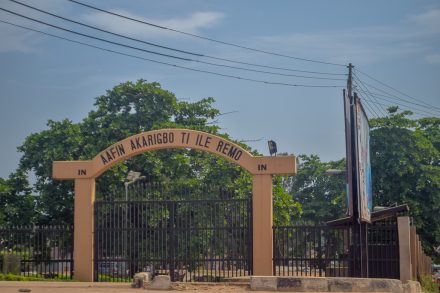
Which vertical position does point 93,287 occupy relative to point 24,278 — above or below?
below

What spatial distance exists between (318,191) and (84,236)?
1044 inches

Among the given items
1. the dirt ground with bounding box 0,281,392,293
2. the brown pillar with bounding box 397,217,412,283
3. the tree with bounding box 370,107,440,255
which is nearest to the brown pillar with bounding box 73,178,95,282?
the dirt ground with bounding box 0,281,392,293

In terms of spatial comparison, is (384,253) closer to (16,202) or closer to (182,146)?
(182,146)

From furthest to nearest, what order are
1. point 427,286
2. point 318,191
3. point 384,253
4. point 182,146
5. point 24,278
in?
1. point 318,191
2. point 427,286
3. point 182,146
4. point 24,278
5. point 384,253

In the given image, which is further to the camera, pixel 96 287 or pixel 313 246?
pixel 313 246

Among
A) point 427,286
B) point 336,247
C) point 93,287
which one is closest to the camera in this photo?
point 93,287

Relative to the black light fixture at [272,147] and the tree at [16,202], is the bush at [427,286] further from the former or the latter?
the tree at [16,202]

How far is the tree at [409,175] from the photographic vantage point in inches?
1479

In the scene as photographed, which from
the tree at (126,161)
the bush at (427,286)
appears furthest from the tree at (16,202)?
the bush at (427,286)

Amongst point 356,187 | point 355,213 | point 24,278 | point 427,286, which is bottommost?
point 427,286

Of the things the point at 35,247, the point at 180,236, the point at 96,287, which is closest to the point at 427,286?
the point at 180,236

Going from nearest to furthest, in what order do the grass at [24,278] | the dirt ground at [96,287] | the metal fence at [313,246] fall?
1. the dirt ground at [96,287]
2. the metal fence at [313,246]
3. the grass at [24,278]

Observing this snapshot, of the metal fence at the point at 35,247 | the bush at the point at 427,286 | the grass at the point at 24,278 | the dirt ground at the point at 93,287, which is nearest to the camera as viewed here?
the dirt ground at the point at 93,287

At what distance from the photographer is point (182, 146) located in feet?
70.8
